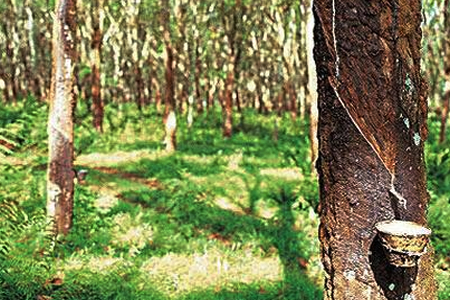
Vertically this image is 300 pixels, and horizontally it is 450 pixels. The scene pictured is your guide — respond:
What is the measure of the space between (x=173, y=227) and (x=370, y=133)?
695cm

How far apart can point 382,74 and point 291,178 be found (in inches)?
422

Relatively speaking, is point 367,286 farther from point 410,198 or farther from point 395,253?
point 410,198

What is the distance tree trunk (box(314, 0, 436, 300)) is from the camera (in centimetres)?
250

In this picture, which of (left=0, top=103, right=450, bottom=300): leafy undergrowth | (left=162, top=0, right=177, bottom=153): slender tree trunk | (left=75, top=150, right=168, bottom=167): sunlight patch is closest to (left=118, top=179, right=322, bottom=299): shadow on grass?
(left=0, top=103, right=450, bottom=300): leafy undergrowth

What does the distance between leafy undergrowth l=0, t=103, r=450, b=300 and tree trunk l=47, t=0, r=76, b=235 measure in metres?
0.44

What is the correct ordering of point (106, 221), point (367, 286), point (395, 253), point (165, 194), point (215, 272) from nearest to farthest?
point (395, 253) < point (367, 286) < point (215, 272) < point (106, 221) < point (165, 194)

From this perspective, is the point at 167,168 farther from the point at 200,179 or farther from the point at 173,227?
the point at 173,227

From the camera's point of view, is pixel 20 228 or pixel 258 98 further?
pixel 258 98

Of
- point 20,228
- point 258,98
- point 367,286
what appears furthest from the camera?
point 258,98

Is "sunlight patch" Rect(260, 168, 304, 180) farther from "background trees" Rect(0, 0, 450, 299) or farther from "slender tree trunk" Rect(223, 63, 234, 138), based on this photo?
"slender tree trunk" Rect(223, 63, 234, 138)

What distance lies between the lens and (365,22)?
2484 mm

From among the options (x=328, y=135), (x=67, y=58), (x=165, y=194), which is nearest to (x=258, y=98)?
(x=165, y=194)

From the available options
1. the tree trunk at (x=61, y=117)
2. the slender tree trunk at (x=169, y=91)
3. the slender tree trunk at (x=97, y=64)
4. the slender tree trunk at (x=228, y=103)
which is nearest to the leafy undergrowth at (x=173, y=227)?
the tree trunk at (x=61, y=117)

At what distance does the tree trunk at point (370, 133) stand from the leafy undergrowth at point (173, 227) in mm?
3955
